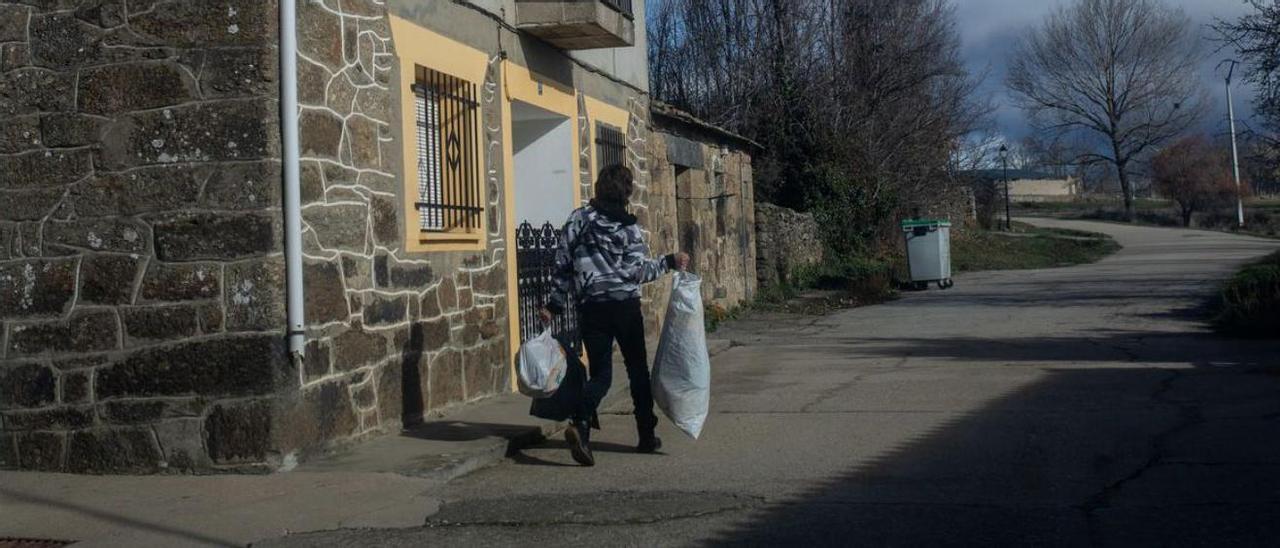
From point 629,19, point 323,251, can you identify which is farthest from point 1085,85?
point 323,251

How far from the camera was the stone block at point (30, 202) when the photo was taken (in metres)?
6.99

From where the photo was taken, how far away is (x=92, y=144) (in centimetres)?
690

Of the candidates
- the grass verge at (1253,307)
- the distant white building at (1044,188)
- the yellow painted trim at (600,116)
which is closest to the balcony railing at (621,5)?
the yellow painted trim at (600,116)

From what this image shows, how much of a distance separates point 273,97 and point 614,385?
4327 millimetres

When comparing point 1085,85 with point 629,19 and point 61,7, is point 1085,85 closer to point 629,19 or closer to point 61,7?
point 629,19

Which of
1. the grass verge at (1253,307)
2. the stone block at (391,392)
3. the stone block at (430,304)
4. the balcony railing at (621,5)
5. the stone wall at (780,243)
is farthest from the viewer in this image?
the stone wall at (780,243)

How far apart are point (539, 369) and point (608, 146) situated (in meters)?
5.95

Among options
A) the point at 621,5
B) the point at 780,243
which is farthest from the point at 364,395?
the point at 780,243

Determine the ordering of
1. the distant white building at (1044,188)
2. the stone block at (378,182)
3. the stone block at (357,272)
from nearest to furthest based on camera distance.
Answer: the stone block at (357,272) < the stone block at (378,182) < the distant white building at (1044,188)

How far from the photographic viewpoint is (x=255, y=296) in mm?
6664

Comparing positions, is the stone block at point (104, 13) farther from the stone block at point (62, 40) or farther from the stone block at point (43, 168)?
the stone block at point (43, 168)

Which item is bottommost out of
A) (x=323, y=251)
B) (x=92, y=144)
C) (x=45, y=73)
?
(x=323, y=251)

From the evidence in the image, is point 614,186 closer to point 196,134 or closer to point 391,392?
point 391,392

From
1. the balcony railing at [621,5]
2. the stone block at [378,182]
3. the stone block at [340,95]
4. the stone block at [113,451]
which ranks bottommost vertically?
the stone block at [113,451]
